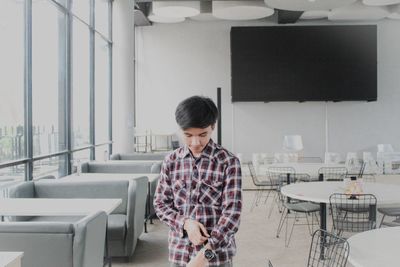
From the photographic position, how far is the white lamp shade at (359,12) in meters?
9.84

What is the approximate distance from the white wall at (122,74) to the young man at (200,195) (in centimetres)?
691

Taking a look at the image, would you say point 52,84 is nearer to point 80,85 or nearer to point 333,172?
point 80,85

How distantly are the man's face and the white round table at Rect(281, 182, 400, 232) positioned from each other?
2.75m

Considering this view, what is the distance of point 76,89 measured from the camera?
7.12 metres

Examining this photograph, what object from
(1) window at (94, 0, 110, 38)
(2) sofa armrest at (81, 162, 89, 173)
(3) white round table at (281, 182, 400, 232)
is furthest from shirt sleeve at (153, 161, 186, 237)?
(1) window at (94, 0, 110, 38)

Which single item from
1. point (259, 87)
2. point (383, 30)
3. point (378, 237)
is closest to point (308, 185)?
point (378, 237)

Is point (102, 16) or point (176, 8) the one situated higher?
point (176, 8)

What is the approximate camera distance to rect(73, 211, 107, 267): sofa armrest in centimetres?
285

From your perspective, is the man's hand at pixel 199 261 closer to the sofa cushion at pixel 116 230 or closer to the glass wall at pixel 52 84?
the sofa cushion at pixel 116 230

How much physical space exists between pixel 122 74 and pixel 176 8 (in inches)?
67.5

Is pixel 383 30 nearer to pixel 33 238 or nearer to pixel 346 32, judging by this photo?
pixel 346 32

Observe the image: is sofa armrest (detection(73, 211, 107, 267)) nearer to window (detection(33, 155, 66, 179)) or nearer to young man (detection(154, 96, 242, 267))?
young man (detection(154, 96, 242, 267))

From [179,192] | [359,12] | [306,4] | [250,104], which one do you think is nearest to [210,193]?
[179,192]

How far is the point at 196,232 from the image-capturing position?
168 cm
